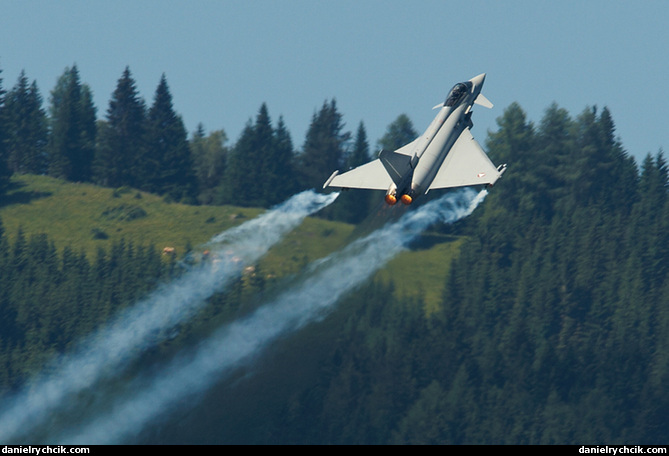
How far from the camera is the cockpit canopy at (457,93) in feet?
226

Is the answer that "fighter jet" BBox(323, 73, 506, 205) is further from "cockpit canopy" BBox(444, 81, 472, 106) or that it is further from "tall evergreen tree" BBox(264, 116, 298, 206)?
"tall evergreen tree" BBox(264, 116, 298, 206)

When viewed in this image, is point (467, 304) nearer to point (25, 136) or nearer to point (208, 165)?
point (208, 165)

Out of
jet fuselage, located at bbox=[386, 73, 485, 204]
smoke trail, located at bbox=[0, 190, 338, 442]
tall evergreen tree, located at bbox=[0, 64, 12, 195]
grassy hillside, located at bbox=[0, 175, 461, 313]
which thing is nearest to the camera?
jet fuselage, located at bbox=[386, 73, 485, 204]

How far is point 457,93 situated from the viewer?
6938 cm

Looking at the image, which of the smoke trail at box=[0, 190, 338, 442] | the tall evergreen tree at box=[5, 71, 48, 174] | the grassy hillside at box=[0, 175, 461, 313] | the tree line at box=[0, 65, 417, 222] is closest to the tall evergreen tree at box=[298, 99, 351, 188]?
the tree line at box=[0, 65, 417, 222]

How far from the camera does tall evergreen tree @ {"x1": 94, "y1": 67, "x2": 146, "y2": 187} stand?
180625mm

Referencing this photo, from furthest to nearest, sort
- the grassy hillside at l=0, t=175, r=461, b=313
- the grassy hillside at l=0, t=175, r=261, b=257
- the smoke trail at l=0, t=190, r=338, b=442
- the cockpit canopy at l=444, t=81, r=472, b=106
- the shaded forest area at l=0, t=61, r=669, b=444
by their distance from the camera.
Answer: the grassy hillside at l=0, t=175, r=261, b=257 → the grassy hillside at l=0, t=175, r=461, b=313 → the shaded forest area at l=0, t=61, r=669, b=444 → the smoke trail at l=0, t=190, r=338, b=442 → the cockpit canopy at l=444, t=81, r=472, b=106

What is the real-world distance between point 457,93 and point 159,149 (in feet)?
392

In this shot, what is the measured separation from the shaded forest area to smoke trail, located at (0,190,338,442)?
312 cm

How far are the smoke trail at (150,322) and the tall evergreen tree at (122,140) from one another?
72121mm

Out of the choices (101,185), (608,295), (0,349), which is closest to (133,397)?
(0,349)

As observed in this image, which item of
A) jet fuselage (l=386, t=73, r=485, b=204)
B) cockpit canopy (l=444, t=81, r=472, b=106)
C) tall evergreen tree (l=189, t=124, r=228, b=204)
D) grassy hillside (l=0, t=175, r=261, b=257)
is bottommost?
jet fuselage (l=386, t=73, r=485, b=204)

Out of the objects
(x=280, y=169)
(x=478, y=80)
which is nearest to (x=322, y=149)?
(x=280, y=169)

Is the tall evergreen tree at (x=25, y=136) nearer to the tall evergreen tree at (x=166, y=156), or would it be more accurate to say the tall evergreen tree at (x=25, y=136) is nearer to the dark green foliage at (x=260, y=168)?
the tall evergreen tree at (x=166, y=156)
